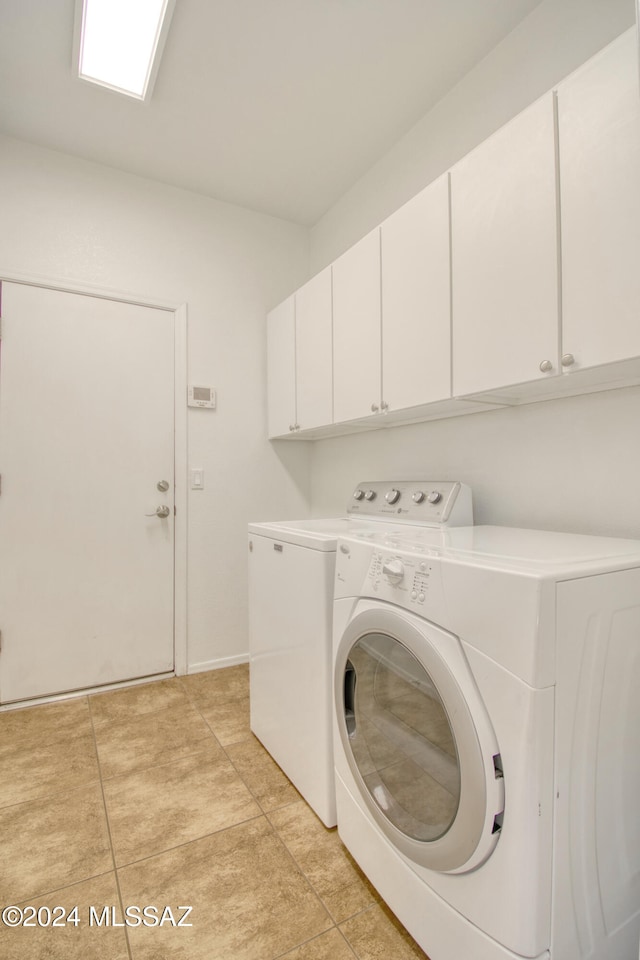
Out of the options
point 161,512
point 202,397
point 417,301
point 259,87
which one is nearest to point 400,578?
point 417,301

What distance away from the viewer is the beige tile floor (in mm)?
1070

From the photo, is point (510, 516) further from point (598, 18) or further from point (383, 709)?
point (598, 18)

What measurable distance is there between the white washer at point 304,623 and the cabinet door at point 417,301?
1.27 ft

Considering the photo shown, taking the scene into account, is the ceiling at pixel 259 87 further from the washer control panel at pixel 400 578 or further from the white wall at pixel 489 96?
the washer control panel at pixel 400 578

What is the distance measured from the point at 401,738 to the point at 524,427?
1070 millimetres

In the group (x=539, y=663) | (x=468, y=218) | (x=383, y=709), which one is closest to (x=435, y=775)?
(x=383, y=709)

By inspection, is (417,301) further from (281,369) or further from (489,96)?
(281,369)

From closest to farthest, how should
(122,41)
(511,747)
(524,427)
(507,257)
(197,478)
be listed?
(511,747) < (507,257) < (524,427) < (122,41) < (197,478)

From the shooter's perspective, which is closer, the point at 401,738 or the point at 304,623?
the point at 401,738

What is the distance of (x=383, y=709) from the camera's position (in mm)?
1123

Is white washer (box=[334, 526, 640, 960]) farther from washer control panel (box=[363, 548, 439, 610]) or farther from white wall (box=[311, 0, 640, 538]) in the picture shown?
white wall (box=[311, 0, 640, 538])

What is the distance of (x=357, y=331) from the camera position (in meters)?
1.97

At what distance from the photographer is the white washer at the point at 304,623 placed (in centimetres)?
138

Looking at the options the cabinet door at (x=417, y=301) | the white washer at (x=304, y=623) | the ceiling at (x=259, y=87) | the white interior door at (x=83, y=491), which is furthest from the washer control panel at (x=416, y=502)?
the ceiling at (x=259, y=87)
